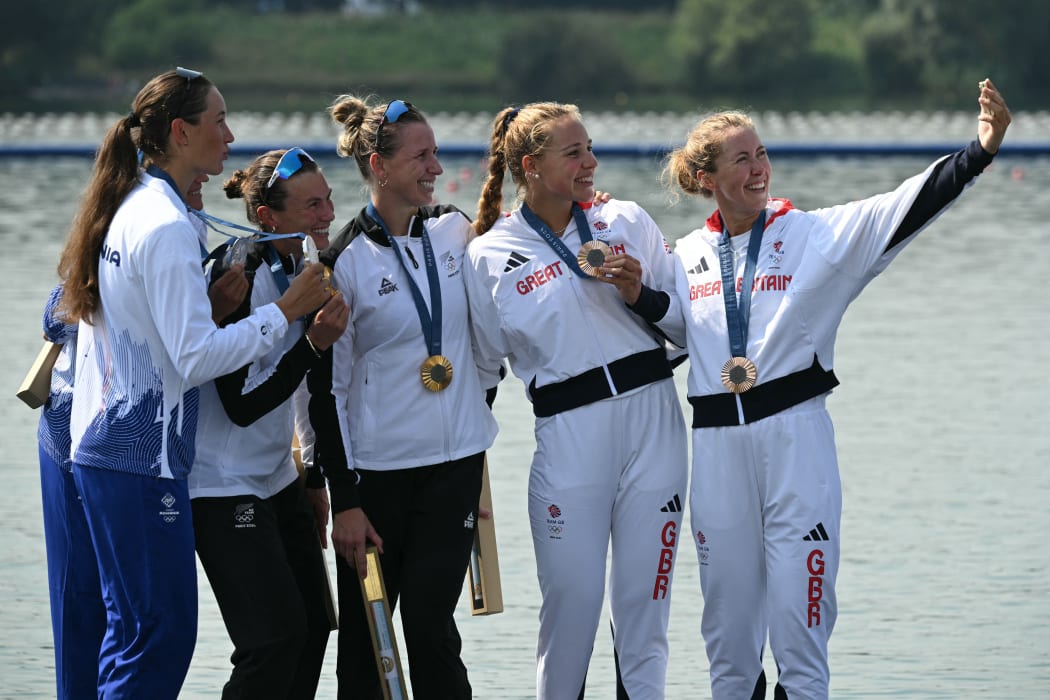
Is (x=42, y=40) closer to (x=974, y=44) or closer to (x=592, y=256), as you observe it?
(x=974, y=44)

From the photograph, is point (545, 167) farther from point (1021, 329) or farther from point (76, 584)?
point (1021, 329)

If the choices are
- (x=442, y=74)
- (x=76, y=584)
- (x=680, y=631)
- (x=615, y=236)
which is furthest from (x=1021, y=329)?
(x=442, y=74)

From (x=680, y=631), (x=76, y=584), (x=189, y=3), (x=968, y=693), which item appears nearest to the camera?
(x=76, y=584)

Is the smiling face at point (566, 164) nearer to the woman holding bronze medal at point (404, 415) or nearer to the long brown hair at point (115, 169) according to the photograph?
the woman holding bronze medal at point (404, 415)

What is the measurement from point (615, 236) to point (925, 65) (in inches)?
1959

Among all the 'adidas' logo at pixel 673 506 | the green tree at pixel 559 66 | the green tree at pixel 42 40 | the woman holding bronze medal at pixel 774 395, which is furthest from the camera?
the green tree at pixel 559 66

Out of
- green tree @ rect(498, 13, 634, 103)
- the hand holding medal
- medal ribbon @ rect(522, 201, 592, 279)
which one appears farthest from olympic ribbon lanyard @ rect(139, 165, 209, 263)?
green tree @ rect(498, 13, 634, 103)

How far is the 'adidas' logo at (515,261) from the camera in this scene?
5031 millimetres

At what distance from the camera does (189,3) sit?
6191cm

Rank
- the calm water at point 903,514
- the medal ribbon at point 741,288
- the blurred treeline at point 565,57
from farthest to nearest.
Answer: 1. the blurred treeline at point 565,57
2. the calm water at point 903,514
3. the medal ribbon at point 741,288

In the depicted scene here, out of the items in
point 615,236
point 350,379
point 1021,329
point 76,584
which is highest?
point 615,236

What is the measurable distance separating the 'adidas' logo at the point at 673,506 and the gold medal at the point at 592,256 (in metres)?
0.69

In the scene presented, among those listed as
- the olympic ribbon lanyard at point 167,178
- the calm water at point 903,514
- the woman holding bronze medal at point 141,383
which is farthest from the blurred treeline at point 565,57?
the woman holding bronze medal at point 141,383

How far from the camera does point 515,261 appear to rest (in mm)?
5031
